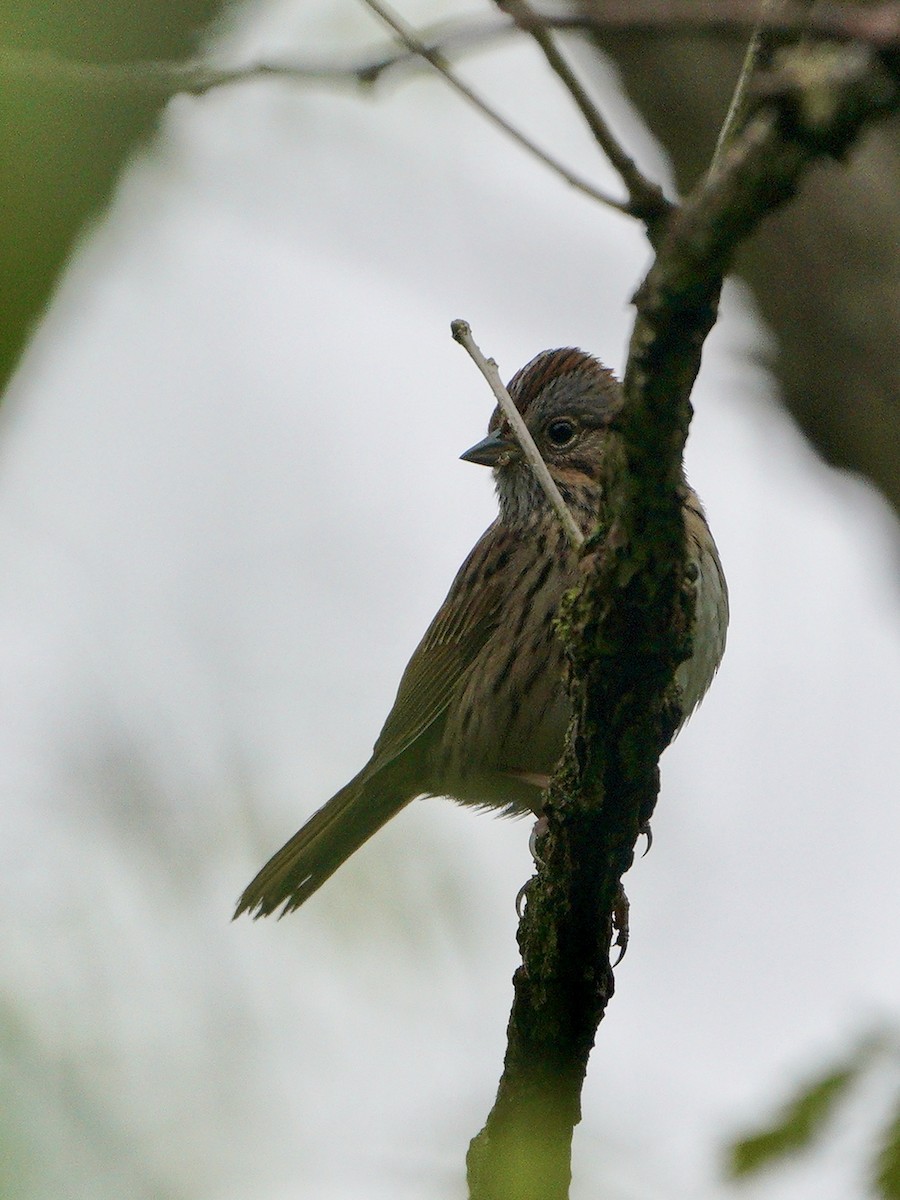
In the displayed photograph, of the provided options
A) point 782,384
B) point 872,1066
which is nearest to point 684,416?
point 872,1066

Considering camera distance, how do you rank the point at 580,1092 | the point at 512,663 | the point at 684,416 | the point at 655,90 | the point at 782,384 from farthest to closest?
the point at 655,90, the point at 782,384, the point at 512,663, the point at 580,1092, the point at 684,416

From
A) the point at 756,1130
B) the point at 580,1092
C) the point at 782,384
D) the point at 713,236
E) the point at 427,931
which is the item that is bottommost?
the point at 756,1130

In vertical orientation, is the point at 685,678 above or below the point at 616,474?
above

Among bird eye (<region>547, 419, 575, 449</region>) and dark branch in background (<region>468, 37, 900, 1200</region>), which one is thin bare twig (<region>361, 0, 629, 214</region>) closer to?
dark branch in background (<region>468, 37, 900, 1200</region>)

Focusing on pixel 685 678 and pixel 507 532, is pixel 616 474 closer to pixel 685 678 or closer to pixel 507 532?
pixel 685 678

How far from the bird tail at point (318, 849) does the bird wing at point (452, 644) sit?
0.44 feet

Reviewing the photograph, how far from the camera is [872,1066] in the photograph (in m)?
2.25

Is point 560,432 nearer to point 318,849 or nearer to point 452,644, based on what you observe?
point 452,644

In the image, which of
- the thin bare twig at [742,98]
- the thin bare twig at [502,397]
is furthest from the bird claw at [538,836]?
the thin bare twig at [742,98]

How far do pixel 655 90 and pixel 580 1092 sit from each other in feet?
17.6

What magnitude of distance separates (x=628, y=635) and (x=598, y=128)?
125 cm

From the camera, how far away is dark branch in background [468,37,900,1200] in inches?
84.8

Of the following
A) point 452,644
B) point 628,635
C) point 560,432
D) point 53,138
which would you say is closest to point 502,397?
point 628,635

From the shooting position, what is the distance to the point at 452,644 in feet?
19.9
